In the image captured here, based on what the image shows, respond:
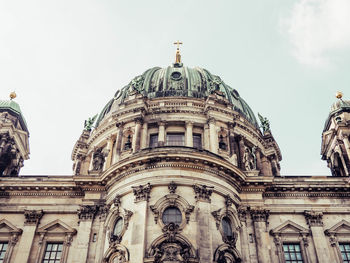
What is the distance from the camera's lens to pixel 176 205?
25.8m

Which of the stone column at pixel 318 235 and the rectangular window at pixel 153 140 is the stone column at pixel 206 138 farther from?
the stone column at pixel 318 235

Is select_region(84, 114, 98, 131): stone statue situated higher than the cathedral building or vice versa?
select_region(84, 114, 98, 131): stone statue

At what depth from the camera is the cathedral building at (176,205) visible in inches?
987

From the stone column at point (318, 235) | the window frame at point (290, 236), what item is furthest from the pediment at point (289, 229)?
the stone column at point (318, 235)

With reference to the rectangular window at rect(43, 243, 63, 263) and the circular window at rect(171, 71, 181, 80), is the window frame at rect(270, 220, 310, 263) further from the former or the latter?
the circular window at rect(171, 71, 181, 80)

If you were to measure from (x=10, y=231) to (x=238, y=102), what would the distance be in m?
24.8

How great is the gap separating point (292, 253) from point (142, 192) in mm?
10969

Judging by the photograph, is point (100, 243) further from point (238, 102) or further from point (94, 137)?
point (238, 102)

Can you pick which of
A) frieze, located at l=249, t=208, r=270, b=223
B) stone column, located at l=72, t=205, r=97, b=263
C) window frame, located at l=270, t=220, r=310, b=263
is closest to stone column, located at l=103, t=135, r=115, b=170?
stone column, located at l=72, t=205, r=97, b=263

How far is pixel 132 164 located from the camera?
27844 millimetres

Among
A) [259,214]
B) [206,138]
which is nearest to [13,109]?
[206,138]

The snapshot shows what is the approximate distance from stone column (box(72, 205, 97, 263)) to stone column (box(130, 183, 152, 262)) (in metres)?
3.94

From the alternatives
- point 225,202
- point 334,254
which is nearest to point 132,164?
point 225,202

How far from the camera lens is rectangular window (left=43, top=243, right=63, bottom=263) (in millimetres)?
27125
